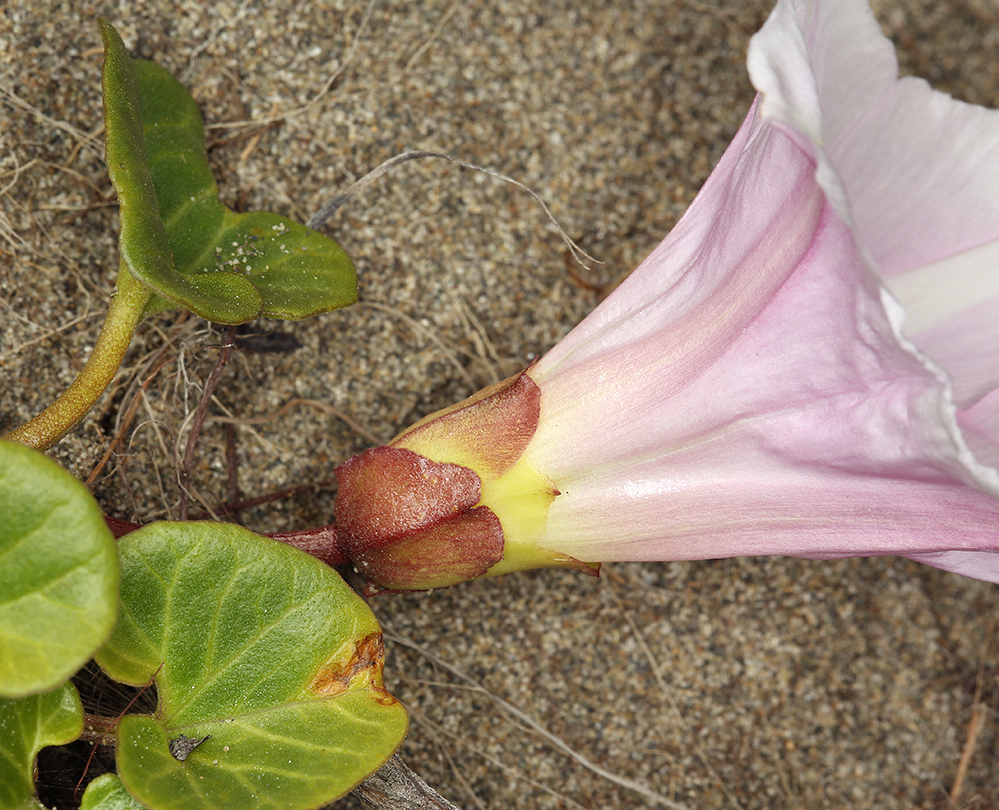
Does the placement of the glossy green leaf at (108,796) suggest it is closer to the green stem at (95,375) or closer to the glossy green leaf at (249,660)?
the glossy green leaf at (249,660)

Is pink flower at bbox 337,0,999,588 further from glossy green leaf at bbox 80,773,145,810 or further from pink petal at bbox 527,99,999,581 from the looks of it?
glossy green leaf at bbox 80,773,145,810

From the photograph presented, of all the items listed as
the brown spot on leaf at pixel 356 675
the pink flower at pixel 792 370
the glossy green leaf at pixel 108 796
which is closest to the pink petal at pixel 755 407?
the pink flower at pixel 792 370

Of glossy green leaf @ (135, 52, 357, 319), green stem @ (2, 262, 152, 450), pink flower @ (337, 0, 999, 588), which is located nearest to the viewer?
pink flower @ (337, 0, 999, 588)

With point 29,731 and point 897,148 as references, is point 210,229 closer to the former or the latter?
point 29,731

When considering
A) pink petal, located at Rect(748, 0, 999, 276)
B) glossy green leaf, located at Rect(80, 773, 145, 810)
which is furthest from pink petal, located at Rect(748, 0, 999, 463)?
glossy green leaf, located at Rect(80, 773, 145, 810)

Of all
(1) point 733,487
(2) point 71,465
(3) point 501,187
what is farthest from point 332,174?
(1) point 733,487

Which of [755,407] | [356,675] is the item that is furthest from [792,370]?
[356,675]

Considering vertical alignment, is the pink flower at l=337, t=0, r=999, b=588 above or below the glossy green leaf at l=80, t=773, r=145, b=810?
above
